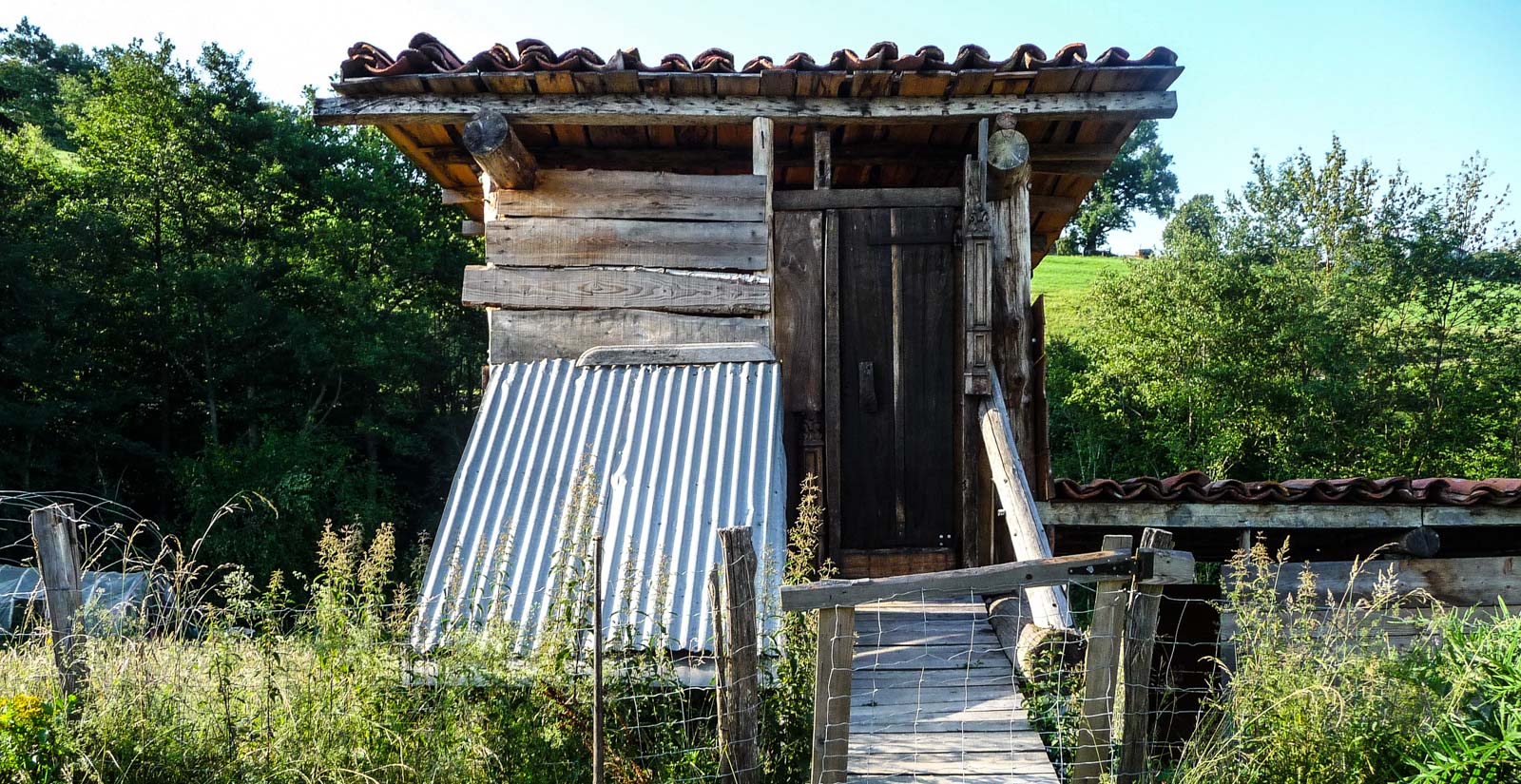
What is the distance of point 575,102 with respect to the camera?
5.32m

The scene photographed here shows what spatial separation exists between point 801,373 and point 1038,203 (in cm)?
270

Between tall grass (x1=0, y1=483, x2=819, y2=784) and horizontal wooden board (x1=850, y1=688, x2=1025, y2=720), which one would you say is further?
horizontal wooden board (x1=850, y1=688, x2=1025, y2=720)

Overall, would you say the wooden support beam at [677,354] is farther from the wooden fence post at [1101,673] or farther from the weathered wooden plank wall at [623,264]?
the wooden fence post at [1101,673]

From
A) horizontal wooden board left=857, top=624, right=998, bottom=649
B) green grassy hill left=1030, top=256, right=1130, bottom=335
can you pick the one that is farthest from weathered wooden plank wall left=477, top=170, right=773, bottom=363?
green grassy hill left=1030, top=256, right=1130, bottom=335

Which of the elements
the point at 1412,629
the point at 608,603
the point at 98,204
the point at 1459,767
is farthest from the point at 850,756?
the point at 98,204

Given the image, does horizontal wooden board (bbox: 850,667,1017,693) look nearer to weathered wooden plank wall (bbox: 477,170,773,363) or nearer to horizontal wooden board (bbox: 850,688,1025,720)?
horizontal wooden board (bbox: 850,688,1025,720)

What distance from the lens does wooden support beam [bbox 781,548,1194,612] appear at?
125 inches

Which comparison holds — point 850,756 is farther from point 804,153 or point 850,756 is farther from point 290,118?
point 290,118

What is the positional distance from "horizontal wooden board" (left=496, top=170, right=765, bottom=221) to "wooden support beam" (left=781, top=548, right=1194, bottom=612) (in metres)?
3.12

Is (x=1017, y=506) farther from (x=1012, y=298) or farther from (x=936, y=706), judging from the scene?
(x=1012, y=298)

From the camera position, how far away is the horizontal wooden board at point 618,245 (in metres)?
5.68

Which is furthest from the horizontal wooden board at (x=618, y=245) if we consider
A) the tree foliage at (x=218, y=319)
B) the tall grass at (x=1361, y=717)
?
the tree foliage at (x=218, y=319)

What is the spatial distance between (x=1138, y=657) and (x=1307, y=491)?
5205 mm

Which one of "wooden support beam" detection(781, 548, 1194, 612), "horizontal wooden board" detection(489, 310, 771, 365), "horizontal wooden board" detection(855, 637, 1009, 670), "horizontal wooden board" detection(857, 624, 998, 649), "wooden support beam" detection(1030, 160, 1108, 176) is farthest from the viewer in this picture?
"wooden support beam" detection(1030, 160, 1108, 176)
